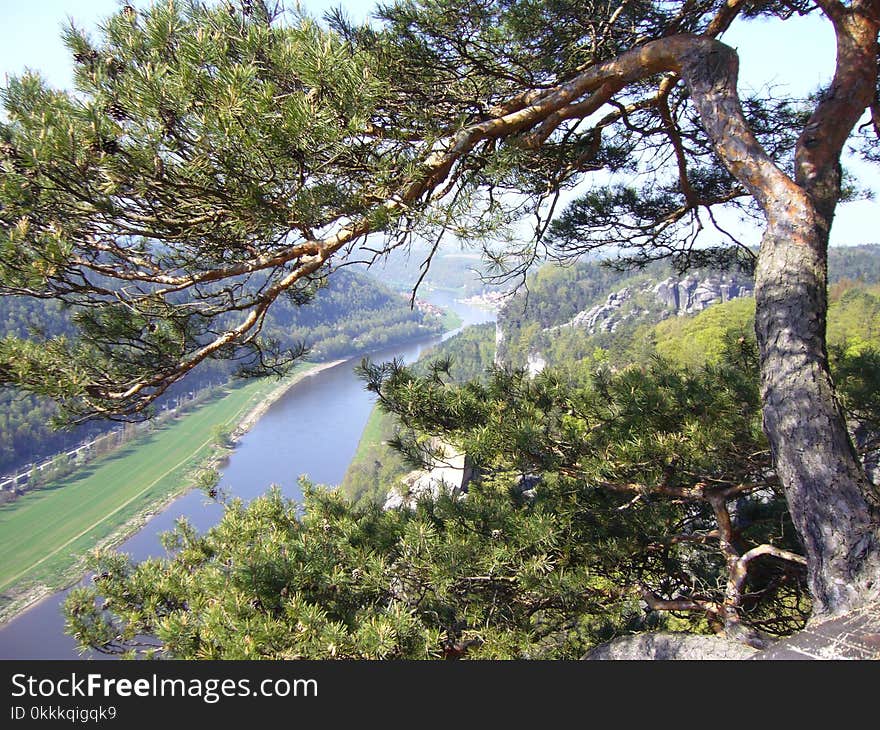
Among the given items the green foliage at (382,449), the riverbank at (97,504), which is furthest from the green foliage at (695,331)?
the riverbank at (97,504)

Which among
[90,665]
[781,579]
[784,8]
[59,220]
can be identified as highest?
[784,8]

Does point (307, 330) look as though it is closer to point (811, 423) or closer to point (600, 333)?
point (600, 333)

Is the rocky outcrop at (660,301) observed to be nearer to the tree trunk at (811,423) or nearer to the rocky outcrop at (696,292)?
the rocky outcrop at (696,292)

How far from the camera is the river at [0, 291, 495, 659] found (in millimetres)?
17734

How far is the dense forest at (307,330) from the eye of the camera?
29.6 metres

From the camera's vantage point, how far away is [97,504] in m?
26.1

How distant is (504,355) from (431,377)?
37162mm

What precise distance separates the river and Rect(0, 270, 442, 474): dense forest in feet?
14.7

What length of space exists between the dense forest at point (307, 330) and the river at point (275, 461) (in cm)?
448

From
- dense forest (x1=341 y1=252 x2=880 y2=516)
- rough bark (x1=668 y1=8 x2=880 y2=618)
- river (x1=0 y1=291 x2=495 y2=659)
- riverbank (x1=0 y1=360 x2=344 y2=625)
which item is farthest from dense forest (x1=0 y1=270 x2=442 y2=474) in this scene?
rough bark (x1=668 y1=8 x2=880 y2=618)

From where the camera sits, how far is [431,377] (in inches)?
95.1

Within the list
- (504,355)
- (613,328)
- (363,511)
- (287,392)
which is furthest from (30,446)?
(613,328)

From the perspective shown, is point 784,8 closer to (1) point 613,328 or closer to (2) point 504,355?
(2) point 504,355

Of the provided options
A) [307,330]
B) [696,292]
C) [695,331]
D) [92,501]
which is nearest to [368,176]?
[695,331]
